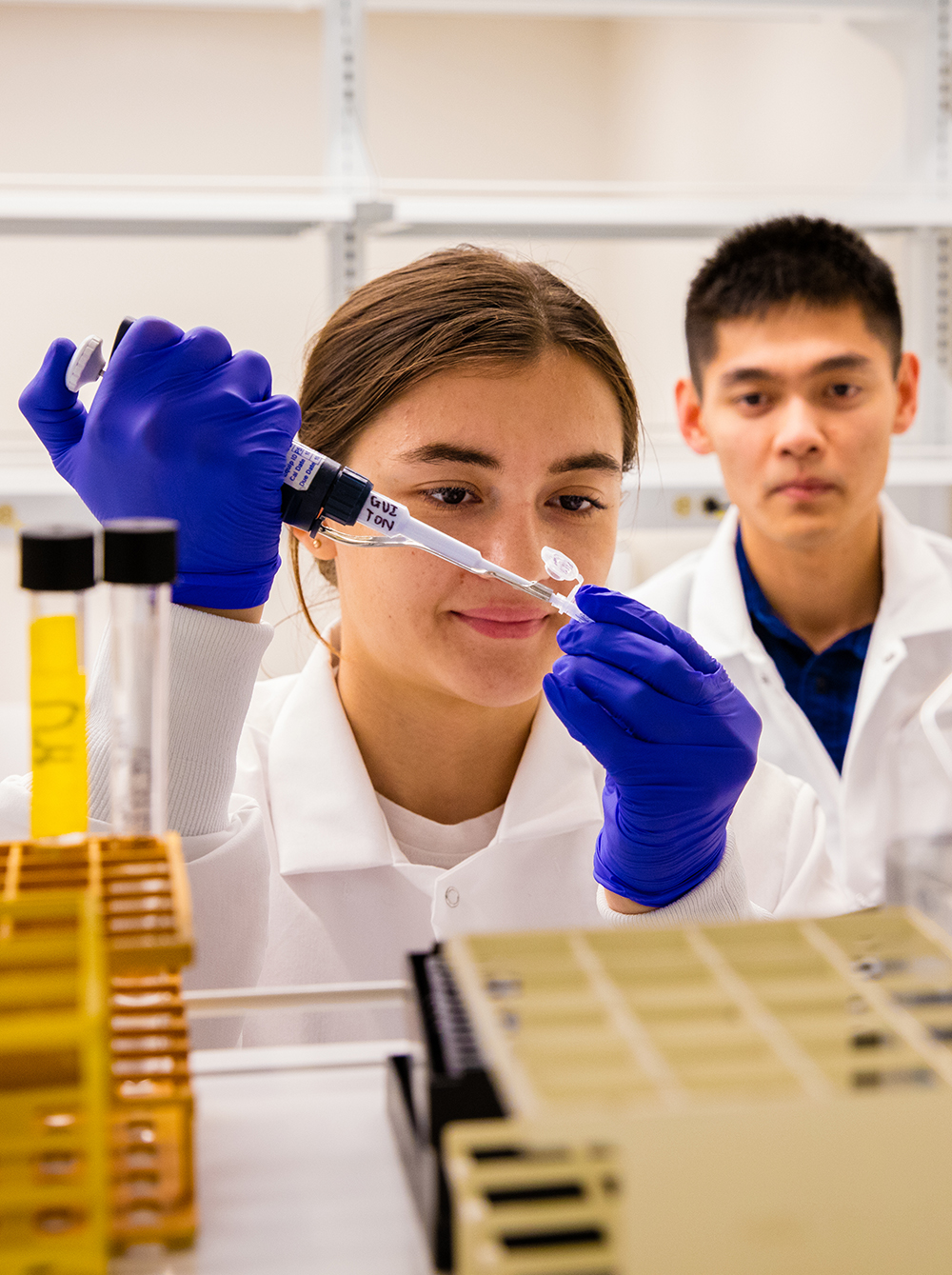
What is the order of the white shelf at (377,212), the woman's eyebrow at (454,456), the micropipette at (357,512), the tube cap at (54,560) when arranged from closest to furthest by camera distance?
1. the tube cap at (54,560)
2. the micropipette at (357,512)
3. the woman's eyebrow at (454,456)
4. the white shelf at (377,212)

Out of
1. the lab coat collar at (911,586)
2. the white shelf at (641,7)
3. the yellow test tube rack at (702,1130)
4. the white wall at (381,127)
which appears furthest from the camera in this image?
the white wall at (381,127)

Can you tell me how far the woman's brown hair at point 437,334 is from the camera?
1287 mm

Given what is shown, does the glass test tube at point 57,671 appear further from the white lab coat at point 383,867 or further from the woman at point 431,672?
the white lab coat at point 383,867

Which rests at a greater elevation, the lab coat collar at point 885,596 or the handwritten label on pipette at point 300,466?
the handwritten label on pipette at point 300,466

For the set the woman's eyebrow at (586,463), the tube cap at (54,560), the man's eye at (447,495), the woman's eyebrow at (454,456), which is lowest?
the tube cap at (54,560)

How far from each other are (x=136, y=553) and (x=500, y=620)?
2.43ft

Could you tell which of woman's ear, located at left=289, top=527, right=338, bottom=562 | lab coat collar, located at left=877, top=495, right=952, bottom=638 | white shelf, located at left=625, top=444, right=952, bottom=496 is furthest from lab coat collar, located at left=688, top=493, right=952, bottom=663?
woman's ear, located at left=289, top=527, right=338, bottom=562

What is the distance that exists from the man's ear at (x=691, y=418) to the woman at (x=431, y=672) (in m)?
1.03

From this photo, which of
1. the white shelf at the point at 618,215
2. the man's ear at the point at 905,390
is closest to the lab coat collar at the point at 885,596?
the man's ear at the point at 905,390

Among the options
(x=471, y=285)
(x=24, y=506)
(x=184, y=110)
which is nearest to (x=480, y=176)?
(x=184, y=110)

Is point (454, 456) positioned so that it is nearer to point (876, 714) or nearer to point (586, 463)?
point (586, 463)

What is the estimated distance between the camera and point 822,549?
92.9 inches

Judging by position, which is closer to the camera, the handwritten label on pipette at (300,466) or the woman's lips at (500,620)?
the handwritten label on pipette at (300,466)

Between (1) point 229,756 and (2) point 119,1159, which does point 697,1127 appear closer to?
(2) point 119,1159
